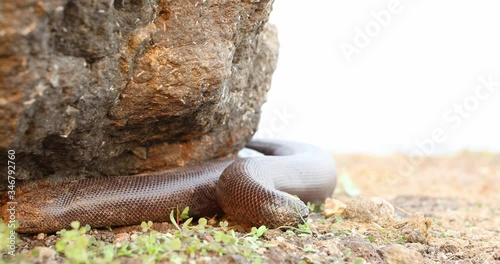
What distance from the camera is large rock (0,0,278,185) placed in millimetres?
3004

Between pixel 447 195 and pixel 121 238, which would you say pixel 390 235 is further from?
pixel 447 195

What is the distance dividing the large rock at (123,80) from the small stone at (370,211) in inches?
54.8

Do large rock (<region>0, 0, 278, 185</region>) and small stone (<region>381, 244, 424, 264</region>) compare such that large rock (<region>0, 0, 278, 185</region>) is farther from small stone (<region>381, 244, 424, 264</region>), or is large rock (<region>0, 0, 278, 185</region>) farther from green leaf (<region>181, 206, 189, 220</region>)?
small stone (<region>381, 244, 424, 264</region>)

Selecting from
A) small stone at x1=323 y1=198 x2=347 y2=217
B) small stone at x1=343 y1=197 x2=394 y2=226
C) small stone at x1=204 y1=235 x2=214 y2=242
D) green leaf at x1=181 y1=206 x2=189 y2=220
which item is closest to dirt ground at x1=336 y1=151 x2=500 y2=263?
small stone at x1=343 y1=197 x2=394 y2=226

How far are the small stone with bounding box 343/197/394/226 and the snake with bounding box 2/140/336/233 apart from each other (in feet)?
2.36

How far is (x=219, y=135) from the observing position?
5426 millimetres

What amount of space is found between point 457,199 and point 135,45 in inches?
226

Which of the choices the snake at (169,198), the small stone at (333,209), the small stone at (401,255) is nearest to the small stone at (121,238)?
the snake at (169,198)

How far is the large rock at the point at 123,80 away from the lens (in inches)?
118

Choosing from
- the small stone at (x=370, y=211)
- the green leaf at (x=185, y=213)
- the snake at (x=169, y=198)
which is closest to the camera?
the snake at (x=169, y=198)

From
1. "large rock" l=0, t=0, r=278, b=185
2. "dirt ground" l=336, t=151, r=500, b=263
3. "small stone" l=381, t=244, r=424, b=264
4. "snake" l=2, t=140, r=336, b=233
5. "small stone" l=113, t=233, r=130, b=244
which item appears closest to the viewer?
"large rock" l=0, t=0, r=278, b=185

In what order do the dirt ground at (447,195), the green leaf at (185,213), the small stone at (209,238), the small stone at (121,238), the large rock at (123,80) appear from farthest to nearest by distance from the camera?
the green leaf at (185,213) < the dirt ground at (447,195) < the small stone at (121,238) < the small stone at (209,238) < the large rock at (123,80)

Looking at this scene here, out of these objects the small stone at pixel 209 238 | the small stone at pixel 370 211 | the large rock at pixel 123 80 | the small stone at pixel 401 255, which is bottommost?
the small stone at pixel 370 211

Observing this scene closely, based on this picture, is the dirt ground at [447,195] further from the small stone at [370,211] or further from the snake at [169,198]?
the snake at [169,198]
